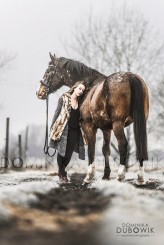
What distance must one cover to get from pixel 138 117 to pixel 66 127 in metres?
1.28

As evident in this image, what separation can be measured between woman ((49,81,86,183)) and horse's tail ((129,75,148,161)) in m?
1.00

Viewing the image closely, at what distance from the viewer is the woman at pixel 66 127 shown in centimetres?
718

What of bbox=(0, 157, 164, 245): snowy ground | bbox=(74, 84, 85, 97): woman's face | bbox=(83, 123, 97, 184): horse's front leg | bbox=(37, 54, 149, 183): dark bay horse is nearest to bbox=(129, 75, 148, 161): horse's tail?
bbox=(37, 54, 149, 183): dark bay horse

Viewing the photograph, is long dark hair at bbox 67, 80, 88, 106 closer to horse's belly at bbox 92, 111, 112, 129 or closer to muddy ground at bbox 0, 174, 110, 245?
horse's belly at bbox 92, 111, 112, 129

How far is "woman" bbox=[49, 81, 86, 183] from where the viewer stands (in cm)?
718

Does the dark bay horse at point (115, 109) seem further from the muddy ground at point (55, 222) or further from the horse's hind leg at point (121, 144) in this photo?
the muddy ground at point (55, 222)

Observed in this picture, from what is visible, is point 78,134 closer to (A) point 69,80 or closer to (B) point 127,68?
(A) point 69,80

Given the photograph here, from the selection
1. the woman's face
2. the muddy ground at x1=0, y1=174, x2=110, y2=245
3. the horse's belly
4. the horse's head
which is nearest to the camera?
the muddy ground at x1=0, y1=174, x2=110, y2=245

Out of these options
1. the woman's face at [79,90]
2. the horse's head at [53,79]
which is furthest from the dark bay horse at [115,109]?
the horse's head at [53,79]

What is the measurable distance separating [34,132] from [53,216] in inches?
1014

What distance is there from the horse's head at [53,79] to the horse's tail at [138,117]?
152cm

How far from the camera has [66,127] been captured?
720 centimetres

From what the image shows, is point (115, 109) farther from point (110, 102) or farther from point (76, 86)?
point (76, 86)

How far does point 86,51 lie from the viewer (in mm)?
14867
